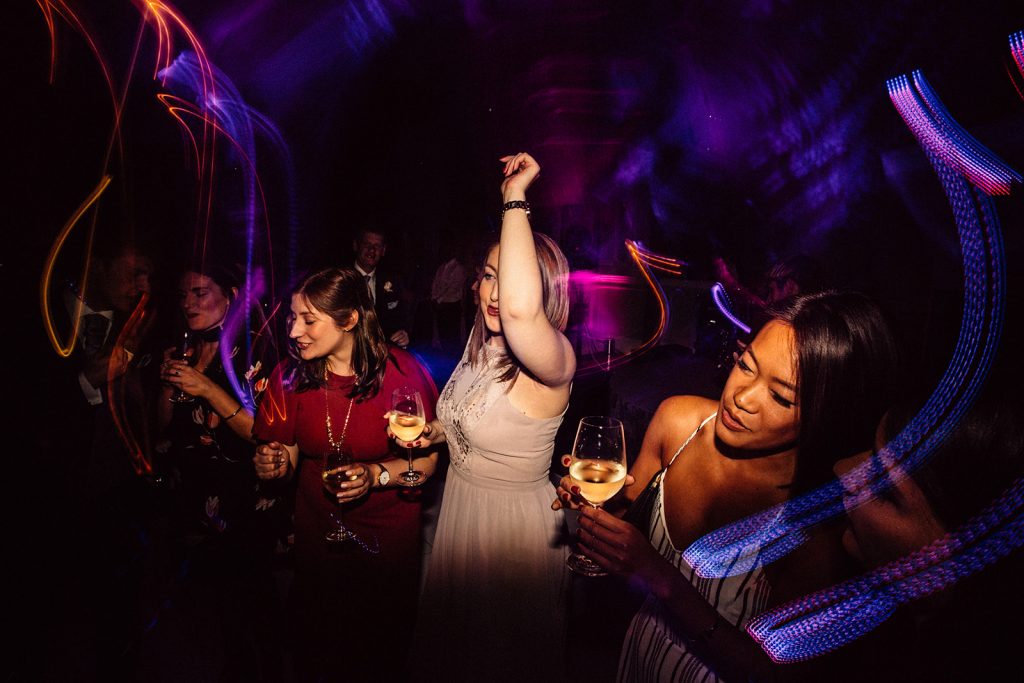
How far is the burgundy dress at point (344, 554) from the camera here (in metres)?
2.06

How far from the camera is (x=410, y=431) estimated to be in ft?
6.25

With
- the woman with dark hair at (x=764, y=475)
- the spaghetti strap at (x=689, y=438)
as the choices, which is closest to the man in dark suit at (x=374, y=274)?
the spaghetti strap at (x=689, y=438)

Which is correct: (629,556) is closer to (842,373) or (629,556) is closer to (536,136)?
(842,373)

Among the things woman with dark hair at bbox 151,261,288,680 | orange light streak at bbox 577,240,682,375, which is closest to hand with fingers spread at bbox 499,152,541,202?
woman with dark hair at bbox 151,261,288,680

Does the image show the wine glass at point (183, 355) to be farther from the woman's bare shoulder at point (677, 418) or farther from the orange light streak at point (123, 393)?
the woman's bare shoulder at point (677, 418)

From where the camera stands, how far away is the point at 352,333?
2.28 metres

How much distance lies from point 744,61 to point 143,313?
6.10m

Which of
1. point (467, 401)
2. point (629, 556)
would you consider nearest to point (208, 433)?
point (467, 401)

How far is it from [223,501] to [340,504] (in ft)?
2.56

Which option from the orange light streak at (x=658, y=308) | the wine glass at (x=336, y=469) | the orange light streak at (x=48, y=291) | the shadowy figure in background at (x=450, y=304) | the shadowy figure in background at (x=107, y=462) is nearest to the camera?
the wine glass at (x=336, y=469)

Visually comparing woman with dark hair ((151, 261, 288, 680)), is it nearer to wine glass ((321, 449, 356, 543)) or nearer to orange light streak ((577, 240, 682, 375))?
wine glass ((321, 449, 356, 543))

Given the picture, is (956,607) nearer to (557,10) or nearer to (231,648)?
(231,648)

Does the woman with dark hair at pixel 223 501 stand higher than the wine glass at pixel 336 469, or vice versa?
the wine glass at pixel 336 469

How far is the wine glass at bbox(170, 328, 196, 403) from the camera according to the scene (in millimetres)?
2334
